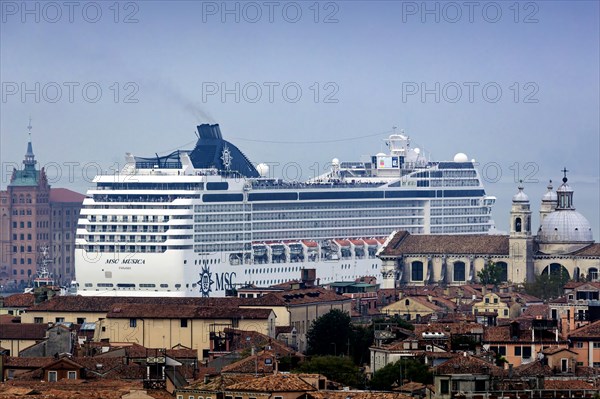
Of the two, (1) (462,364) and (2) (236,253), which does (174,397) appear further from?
(2) (236,253)

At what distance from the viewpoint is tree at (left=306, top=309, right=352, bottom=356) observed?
6769 centimetres

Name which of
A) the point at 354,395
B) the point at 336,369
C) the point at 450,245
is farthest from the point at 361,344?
the point at 450,245

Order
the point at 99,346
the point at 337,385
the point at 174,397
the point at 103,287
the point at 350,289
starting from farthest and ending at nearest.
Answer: the point at 103,287 → the point at 350,289 → the point at 99,346 → the point at 337,385 → the point at 174,397

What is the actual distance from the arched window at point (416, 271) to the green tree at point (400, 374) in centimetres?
7737

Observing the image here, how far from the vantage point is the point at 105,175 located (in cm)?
14250

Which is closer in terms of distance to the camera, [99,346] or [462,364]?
[462,364]

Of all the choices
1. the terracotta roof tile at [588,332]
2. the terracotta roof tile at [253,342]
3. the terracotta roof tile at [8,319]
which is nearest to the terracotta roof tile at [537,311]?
the terracotta roof tile at [253,342]

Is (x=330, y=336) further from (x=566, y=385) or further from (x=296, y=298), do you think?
(x=566, y=385)

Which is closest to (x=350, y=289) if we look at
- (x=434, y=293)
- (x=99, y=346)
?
(x=434, y=293)

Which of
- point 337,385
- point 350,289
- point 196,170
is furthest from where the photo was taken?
point 196,170

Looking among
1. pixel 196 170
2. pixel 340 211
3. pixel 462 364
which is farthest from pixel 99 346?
pixel 340 211

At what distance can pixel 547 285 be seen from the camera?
4515 inches

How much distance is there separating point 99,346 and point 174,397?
57.9ft

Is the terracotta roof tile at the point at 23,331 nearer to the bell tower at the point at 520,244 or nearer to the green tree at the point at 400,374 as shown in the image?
the green tree at the point at 400,374
